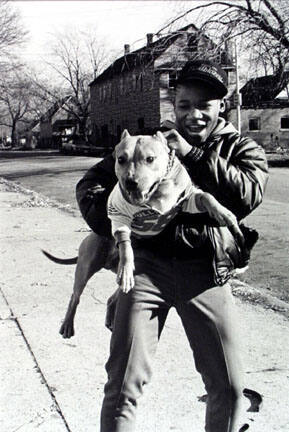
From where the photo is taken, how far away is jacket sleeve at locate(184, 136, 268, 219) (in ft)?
7.66

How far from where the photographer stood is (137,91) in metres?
50.9

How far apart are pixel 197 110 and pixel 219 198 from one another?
0.38 metres

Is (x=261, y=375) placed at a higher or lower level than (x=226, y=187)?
lower

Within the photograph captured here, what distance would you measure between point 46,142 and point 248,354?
9170 cm

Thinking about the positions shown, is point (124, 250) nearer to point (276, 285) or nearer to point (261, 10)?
point (276, 285)

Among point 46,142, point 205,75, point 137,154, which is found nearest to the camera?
point 137,154

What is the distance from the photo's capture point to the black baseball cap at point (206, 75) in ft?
8.11


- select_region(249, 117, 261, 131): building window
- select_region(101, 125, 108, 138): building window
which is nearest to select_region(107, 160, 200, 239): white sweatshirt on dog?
select_region(249, 117, 261, 131): building window

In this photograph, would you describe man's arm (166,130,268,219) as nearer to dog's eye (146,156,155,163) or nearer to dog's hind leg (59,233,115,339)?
dog's eye (146,156,155,163)

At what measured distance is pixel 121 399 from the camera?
7.79 ft

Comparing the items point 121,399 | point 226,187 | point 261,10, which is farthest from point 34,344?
point 261,10

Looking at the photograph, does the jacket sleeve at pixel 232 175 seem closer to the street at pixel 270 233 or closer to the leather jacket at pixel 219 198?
the leather jacket at pixel 219 198

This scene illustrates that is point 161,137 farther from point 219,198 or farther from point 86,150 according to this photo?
point 86,150

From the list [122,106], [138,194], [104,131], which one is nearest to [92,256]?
[138,194]
